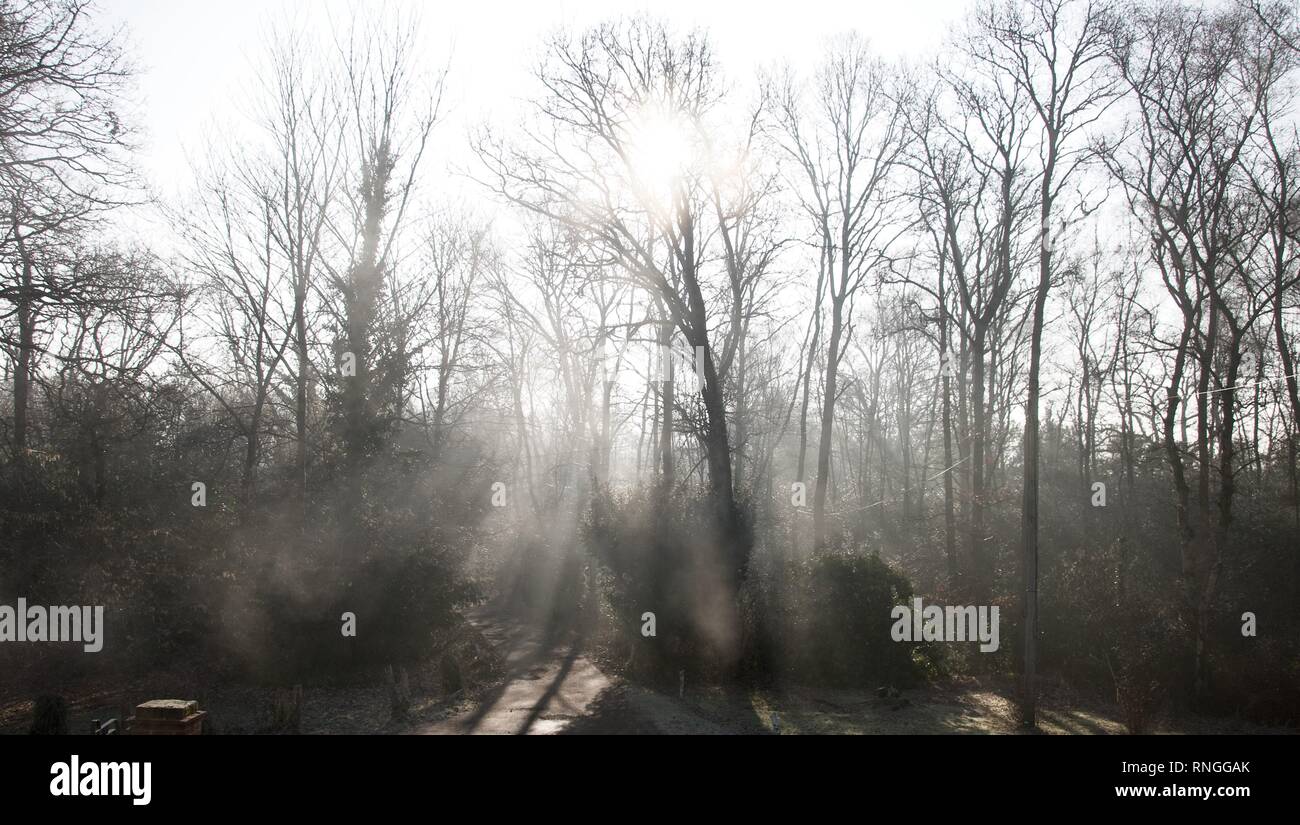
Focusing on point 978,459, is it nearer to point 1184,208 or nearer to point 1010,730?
point 1184,208

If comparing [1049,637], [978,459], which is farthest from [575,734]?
[978,459]

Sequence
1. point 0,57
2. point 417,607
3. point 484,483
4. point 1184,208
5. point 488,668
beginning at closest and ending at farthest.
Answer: point 0,57 < point 417,607 < point 488,668 < point 1184,208 < point 484,483

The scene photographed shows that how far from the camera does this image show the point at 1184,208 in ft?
64.6

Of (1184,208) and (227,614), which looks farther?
(1184,208)

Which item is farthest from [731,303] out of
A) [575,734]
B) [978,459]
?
[575,734]

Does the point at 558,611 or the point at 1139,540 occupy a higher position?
the point at 1139,540

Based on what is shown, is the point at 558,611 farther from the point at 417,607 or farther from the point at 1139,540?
the point at 1139,540

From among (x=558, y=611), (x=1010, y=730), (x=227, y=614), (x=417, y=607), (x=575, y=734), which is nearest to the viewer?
(x=575, y=734)

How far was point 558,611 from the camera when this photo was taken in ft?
88.9

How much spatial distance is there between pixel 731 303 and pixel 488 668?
13.0 m

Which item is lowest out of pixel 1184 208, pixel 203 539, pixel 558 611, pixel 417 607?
pixel 558 611

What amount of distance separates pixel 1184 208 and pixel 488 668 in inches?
755

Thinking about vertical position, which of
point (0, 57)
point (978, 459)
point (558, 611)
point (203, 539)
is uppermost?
point (0, 57)

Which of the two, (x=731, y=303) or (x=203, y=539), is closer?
(x=203, y=539)
